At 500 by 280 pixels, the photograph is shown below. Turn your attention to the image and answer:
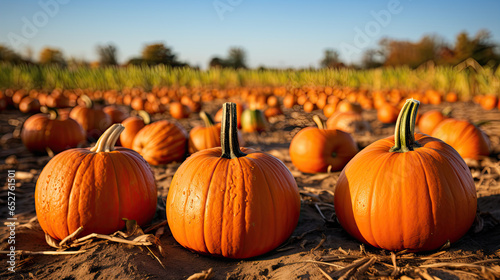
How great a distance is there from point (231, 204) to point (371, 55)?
25627mm

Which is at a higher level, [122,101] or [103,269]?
[122,101]

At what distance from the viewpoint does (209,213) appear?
1832 millimetres

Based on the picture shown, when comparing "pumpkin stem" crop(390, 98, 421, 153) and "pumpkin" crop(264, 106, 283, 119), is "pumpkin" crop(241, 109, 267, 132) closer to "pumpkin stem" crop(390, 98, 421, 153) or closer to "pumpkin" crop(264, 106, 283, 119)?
"pumpkin" crop(264, 106, 283, 119)

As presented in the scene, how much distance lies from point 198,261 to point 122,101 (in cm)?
1155

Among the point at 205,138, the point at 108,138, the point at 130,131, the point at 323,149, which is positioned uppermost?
the point at 108,138

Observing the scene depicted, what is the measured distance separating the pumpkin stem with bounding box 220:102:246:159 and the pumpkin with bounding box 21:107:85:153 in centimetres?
352

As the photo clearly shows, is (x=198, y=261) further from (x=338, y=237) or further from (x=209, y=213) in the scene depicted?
(x=338, y=237)

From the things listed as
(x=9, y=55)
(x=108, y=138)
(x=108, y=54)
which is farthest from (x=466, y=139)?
(x=9, y=55)

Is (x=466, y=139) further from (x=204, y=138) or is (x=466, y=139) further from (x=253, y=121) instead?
(x=253, y=121)

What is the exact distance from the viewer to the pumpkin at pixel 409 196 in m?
1.78

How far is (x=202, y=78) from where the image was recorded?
17797 mm

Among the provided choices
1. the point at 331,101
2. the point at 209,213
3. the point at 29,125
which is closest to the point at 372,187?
the point at 209,213

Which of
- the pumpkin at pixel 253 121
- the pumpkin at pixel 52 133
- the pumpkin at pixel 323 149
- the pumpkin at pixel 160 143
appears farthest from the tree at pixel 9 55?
the pumpkin at pixel 323 149

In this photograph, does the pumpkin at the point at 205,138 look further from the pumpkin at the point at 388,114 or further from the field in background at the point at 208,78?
the field in background at the point at 208,78
